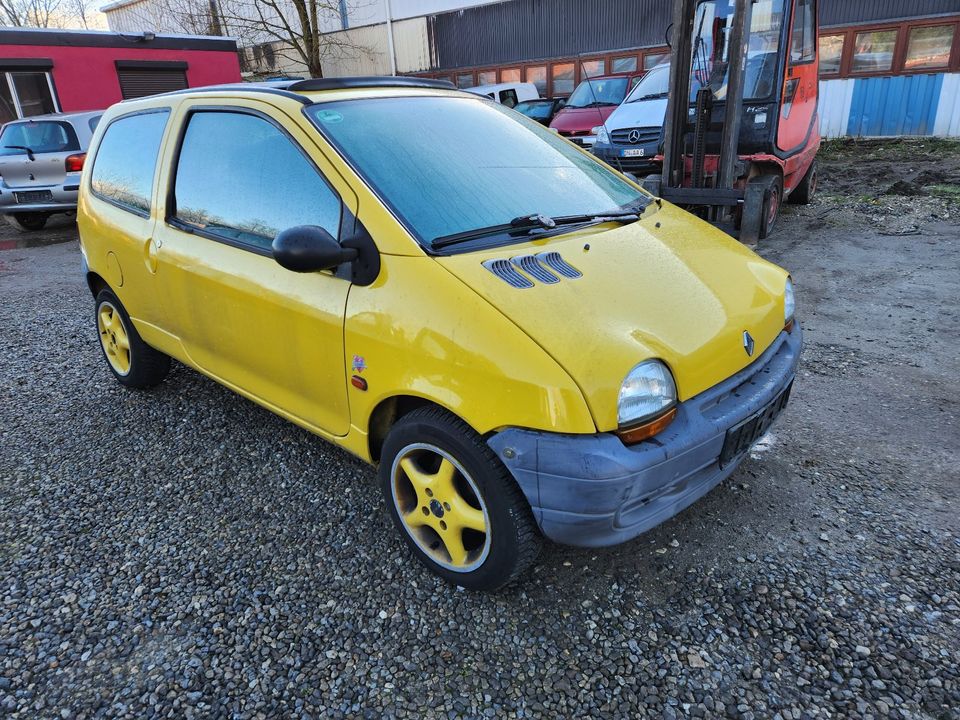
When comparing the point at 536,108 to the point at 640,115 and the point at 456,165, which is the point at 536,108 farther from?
the point at 456,165

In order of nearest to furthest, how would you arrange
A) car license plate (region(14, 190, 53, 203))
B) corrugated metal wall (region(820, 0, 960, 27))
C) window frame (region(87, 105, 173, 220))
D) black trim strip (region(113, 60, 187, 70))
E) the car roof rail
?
the car roof rail
window frame (region(87, 105, 173, 220))
car license plate (region(14, 190, 53, 203))
corrugated metal wall (region(820, 0, 960, 27))
black trim strip (region(113, 60, 187, 70))

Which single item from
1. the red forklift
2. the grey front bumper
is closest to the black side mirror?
the grey front bumper

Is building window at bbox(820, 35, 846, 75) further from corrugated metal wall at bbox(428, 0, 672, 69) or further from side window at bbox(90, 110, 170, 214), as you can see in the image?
side window at bbox(90, 110, 170, 214)

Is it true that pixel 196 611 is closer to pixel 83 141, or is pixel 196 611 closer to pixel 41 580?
pixel 41 580

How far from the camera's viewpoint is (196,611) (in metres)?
2.45

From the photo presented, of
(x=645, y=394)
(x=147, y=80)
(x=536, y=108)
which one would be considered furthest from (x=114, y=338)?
(x=147, y=80)

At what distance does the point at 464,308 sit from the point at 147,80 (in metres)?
19.5

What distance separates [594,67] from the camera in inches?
799

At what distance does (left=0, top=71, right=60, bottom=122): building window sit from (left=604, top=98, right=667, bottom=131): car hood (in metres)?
14.4

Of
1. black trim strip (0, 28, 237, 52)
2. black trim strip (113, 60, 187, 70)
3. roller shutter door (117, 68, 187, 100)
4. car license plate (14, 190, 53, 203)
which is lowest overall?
car license plate (14, 190, 53, 203)

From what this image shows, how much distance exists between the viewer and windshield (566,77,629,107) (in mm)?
13398

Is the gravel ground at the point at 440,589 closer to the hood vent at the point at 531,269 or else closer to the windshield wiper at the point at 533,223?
Answer: the hood vent at the point at 531,269

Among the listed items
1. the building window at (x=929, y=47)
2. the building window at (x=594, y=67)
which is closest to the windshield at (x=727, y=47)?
the building window at (x=929, y=47)

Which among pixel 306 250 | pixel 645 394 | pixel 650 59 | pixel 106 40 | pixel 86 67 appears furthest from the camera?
Result: pixel 650 59
